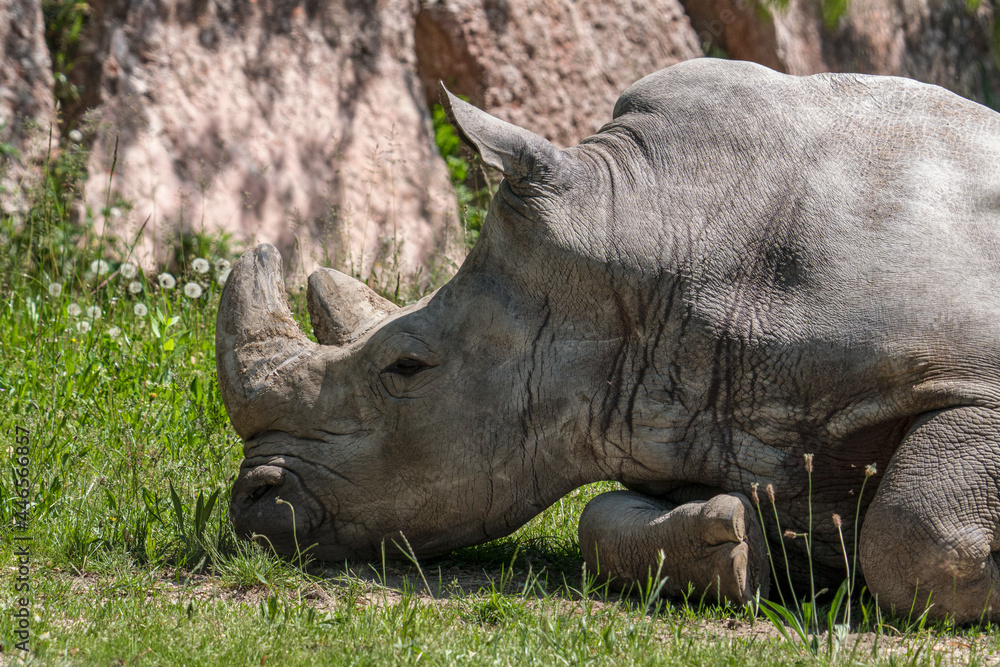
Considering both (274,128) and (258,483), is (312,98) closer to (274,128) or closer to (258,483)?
(274,128)

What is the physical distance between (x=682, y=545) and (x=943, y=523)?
73 centimetres

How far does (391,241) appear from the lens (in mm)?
7703

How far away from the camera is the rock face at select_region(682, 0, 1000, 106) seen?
10.3 m

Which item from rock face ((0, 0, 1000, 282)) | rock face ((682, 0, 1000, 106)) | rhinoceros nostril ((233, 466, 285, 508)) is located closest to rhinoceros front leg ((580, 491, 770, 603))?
rhinoceros nostril ((233, 466, 285, 508))

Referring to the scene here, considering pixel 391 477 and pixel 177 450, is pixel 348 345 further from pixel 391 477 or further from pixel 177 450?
pixel 177 450

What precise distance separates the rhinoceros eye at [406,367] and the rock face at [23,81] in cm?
405

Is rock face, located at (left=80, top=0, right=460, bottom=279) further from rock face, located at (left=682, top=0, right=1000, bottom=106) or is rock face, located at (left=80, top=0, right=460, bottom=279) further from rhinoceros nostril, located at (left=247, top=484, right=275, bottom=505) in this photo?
rock face, located at (left=682, top=0, right=1000, bottom=106)

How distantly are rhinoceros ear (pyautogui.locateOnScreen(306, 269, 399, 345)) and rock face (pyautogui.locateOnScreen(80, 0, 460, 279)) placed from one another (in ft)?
8.63

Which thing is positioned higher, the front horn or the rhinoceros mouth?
the front horn

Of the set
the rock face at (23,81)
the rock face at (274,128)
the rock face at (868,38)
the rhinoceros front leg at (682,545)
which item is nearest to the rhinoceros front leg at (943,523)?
the rhinoceros front leg at (682,545)

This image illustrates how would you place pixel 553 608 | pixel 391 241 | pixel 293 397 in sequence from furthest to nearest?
pixel 391 241, pixel 293 397, pixel 553 608

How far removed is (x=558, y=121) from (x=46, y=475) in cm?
586

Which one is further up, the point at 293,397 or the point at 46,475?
the point at 293,397

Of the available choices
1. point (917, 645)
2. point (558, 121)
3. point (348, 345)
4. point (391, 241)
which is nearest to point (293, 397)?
point (348, 345)
